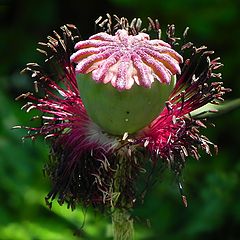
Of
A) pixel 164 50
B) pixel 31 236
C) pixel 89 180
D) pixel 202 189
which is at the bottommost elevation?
pixel 31 236

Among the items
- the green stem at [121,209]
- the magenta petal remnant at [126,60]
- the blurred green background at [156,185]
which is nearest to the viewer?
the magenta petal remnant at [126,60]

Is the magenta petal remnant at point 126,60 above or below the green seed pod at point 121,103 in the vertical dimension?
above

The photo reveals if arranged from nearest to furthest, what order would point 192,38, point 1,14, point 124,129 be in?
point 124,129 < point 192,38 < point 1,14

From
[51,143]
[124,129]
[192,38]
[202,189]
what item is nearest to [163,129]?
[124,129]

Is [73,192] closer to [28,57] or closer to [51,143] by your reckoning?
[51,143]

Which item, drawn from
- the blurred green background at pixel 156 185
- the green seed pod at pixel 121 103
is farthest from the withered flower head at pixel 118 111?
the blurred green background at pixel 156 185

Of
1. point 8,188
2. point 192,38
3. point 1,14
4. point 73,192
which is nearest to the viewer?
point 73,192

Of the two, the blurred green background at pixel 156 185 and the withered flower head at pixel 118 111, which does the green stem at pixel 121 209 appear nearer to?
the withered flower head at pixel 118 111
